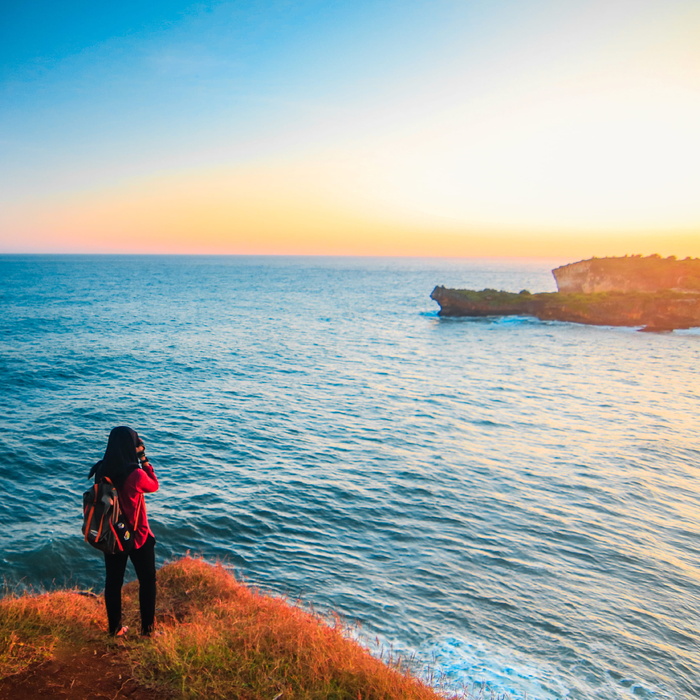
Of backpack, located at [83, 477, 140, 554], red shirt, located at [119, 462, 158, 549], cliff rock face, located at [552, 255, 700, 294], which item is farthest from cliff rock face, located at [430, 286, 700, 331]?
backpack, located at [83, 477, 140, 554]

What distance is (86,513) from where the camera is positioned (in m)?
6.38

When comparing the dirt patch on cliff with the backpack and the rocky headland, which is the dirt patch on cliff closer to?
the backpack

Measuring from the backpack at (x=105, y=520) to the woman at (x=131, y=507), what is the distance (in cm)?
8

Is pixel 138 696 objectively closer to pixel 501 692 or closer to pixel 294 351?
pixel 501 692

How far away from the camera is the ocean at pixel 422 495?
10.8m

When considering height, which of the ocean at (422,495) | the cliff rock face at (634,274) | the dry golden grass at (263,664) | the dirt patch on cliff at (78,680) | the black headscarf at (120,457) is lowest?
the ocean at (422,495)

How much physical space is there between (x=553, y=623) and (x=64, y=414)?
23615mm

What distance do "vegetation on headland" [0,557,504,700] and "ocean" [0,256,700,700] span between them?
3578 mm

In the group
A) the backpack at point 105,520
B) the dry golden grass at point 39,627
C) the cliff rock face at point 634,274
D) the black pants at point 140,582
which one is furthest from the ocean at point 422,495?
the cliff rock face at point 634,274

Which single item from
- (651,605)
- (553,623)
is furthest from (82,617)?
(651,605)

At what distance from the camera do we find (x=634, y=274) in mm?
83188

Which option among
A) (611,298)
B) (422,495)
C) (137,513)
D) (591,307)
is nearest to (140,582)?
(137,513)

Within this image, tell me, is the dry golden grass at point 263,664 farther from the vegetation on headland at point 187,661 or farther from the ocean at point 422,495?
the ocean at point 422,495

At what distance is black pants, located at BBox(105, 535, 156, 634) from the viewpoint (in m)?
6.72
